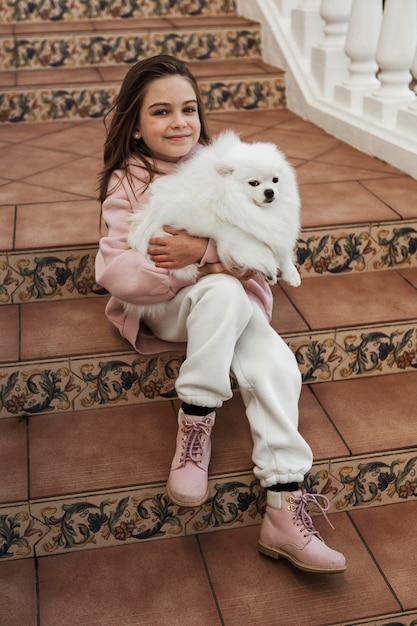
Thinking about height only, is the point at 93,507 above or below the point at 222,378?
below

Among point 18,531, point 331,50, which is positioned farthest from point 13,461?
point 331,50

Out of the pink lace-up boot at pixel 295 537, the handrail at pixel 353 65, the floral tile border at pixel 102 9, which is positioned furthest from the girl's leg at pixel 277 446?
the floral tile border at pixel 102 9

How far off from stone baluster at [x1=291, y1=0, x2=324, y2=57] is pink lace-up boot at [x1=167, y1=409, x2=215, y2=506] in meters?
2.13

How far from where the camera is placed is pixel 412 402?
6.00ft

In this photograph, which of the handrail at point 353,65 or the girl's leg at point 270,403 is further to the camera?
the handrail at point 353,65

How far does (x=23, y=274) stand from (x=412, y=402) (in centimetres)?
106

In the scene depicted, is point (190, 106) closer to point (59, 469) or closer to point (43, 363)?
point (43, 363)

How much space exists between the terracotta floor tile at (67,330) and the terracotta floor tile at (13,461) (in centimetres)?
17

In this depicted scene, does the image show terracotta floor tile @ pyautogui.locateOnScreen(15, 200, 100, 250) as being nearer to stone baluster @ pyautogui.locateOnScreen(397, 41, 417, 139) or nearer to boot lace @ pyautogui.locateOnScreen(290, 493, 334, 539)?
boot lace @ pyautogui.locateOnScreen(290, 493, 334, 539)

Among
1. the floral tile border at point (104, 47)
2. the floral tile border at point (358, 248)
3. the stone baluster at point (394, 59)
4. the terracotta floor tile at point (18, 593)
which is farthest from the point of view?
the floral tile border at point (104, 47)

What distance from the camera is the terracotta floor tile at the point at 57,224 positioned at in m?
1.99

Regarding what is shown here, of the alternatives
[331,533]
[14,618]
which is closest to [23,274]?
[14,618]

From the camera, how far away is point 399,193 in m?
2.33

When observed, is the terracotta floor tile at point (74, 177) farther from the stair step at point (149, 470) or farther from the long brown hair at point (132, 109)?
the stair step at point (149, 470)
